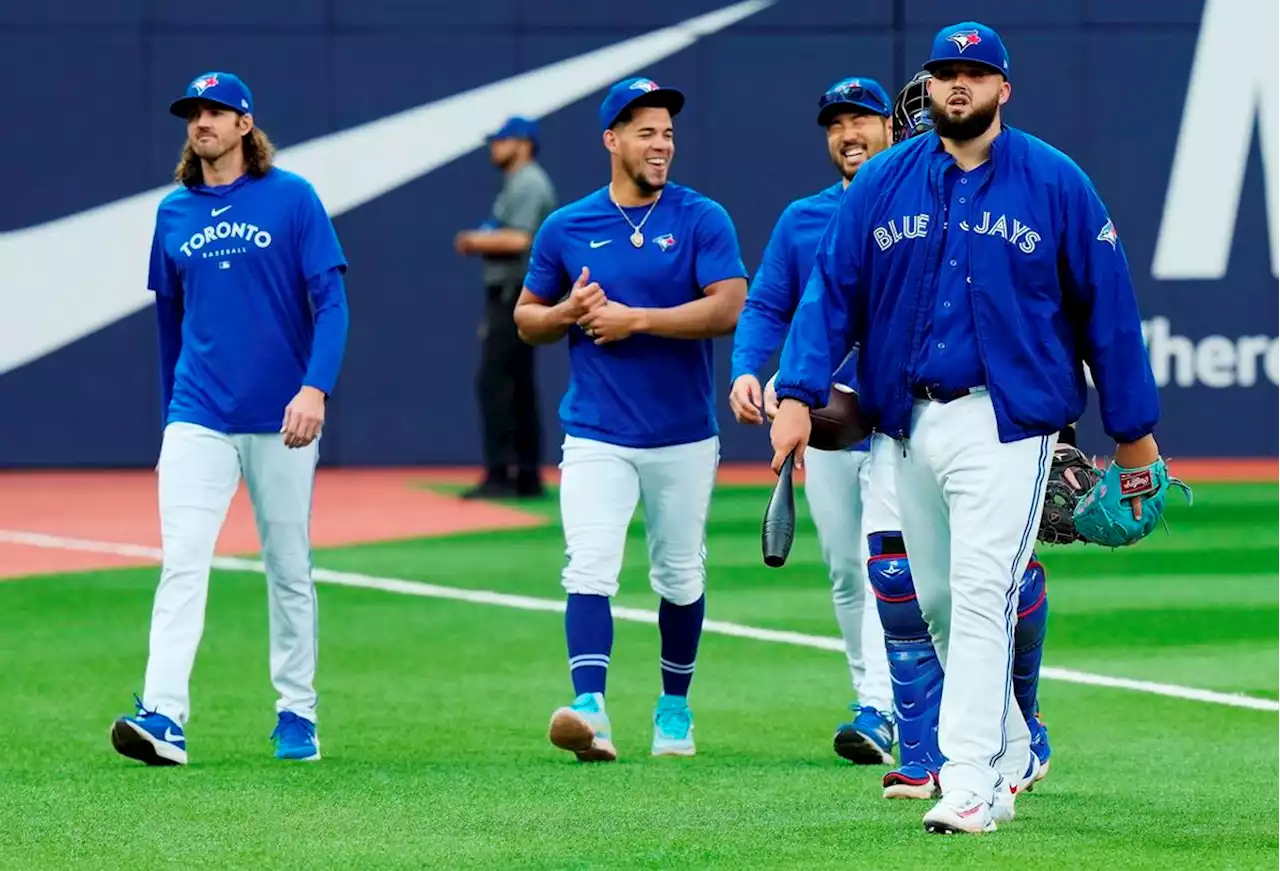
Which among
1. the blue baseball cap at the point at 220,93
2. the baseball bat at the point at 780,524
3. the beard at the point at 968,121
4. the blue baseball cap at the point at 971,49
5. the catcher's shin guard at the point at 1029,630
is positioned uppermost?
the blue baseball cap at the point at 971,49

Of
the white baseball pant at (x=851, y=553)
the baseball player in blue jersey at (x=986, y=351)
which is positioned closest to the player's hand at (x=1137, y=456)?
the baseball player in blue jersey at (x=986, y=351)

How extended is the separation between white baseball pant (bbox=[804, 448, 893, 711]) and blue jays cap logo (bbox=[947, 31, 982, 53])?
2.29 meters

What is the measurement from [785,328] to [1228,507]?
9959 millimetres

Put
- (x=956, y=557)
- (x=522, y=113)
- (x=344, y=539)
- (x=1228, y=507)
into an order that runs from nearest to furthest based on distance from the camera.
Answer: (x=956, y=557) < (x=344, y=539) < (x=1228, y=507) < (x=522, y=113)

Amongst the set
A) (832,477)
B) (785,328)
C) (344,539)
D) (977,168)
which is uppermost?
(977,168)

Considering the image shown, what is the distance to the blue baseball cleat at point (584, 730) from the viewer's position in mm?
7918

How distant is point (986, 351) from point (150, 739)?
3225mm

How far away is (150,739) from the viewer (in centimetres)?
790

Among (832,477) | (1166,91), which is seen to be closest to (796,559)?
(832,477)

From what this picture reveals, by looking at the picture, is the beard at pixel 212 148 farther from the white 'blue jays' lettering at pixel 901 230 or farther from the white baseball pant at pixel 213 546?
the white 'blue jays' lettering at pixel 901 230

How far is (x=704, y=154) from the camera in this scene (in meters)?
20.4

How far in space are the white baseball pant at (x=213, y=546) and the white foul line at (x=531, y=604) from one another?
1.21 metres

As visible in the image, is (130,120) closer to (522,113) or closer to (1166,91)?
(522,113)

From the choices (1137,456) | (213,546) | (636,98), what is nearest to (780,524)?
(1137,456)
